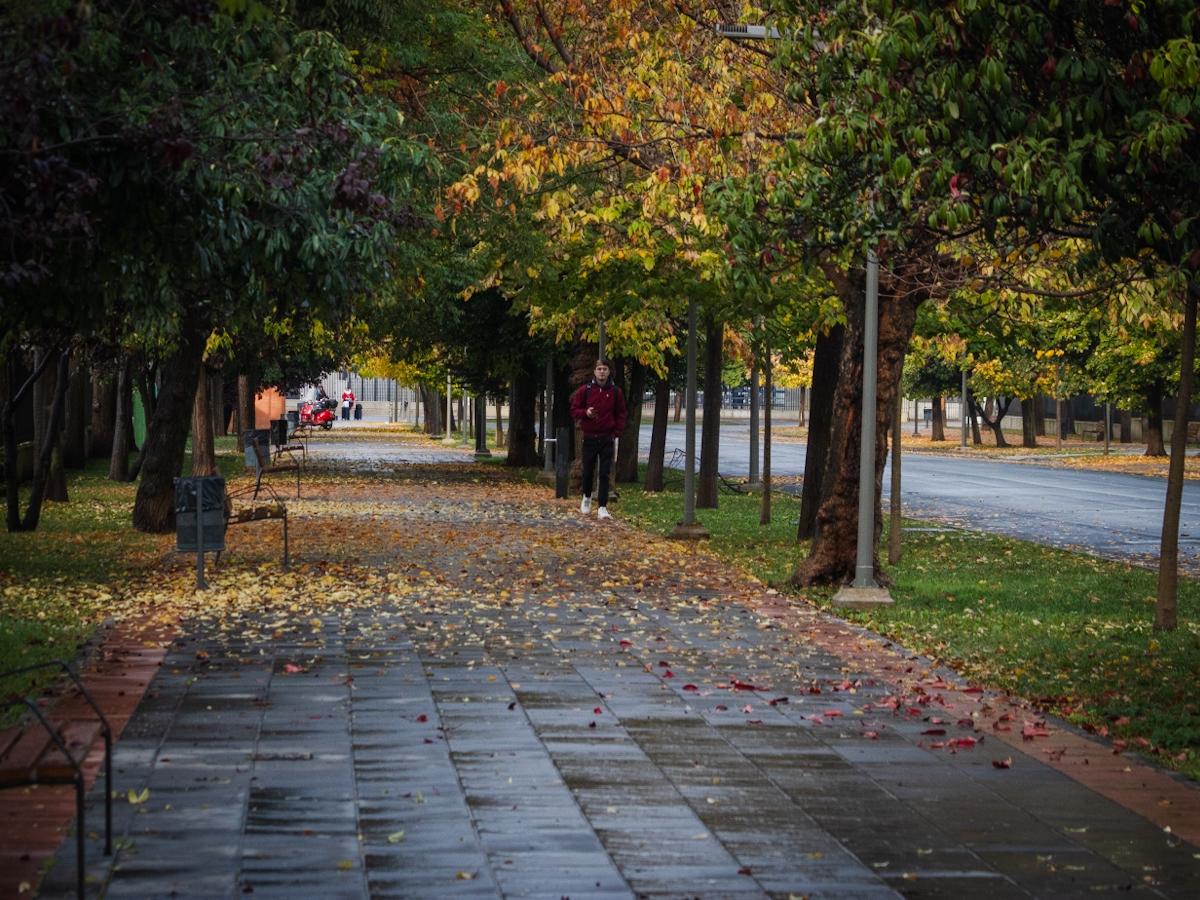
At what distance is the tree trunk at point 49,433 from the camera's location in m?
21.9

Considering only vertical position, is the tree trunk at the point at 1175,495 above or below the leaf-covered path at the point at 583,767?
above

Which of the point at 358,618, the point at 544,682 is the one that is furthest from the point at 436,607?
the point at 544,682

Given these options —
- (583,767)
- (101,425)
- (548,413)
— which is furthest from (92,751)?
(101,425)

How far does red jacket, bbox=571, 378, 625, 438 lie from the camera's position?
23.2 metres

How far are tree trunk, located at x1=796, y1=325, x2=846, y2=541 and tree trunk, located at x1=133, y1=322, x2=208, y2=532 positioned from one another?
23.0 ft

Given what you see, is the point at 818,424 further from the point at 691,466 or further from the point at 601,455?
the point at 601,455

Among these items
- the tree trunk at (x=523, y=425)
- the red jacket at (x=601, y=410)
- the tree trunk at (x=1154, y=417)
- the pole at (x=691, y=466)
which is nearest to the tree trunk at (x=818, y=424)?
the pole at (x=691, y=466)

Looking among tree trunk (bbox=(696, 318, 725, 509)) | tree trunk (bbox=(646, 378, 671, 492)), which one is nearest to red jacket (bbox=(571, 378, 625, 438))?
tree trunk (bbox=(696, 318, 725, 509))

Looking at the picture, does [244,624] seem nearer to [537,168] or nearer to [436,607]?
[436,607]

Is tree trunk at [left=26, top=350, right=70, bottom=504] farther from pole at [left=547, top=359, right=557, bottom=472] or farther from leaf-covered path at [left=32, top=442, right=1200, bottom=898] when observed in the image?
pole at [left=547, top=359, right=557, bottom=472]

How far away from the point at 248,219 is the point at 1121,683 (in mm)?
5715

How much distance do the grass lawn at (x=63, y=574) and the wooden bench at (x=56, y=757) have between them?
237 centimetres

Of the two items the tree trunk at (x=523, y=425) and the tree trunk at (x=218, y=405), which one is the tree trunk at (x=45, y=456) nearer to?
the tree trunk at (x=523, y=425)

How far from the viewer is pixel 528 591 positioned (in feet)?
48.1
